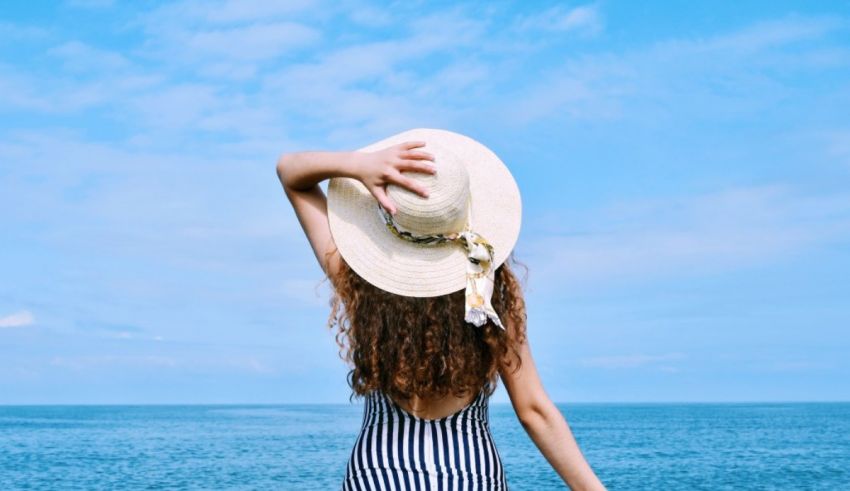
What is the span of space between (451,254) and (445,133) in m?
0.32

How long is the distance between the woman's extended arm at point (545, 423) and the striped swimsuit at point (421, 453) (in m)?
0.15

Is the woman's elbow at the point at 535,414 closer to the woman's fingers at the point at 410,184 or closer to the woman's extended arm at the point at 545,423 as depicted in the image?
the woman's extended arm at the point at 545,423

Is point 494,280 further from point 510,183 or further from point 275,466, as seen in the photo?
point 275,466

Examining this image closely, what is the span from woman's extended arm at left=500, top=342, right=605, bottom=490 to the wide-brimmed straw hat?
0.26 m

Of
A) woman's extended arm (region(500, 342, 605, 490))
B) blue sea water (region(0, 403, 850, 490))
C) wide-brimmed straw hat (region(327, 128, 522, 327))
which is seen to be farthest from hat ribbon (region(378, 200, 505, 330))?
blue sea water (region(0, 403, 850, 490))

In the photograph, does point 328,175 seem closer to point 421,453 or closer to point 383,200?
point 383,200

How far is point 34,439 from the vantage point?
7331 cm

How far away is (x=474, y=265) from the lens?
2293mm

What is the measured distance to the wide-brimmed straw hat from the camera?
2240mm

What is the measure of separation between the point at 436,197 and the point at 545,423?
709mm

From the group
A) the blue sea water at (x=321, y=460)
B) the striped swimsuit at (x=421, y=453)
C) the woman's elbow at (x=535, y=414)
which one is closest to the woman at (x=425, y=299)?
the striped swimsuit at (x=421, y=453)

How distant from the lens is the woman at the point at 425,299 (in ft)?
7.40

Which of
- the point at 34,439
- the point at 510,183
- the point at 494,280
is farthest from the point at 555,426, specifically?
the point at 34,439

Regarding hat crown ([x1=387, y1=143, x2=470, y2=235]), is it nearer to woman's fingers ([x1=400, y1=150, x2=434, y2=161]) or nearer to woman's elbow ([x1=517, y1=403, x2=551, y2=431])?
woman's fingers ([x1=400, y1=150, x2=434, y2=161])
